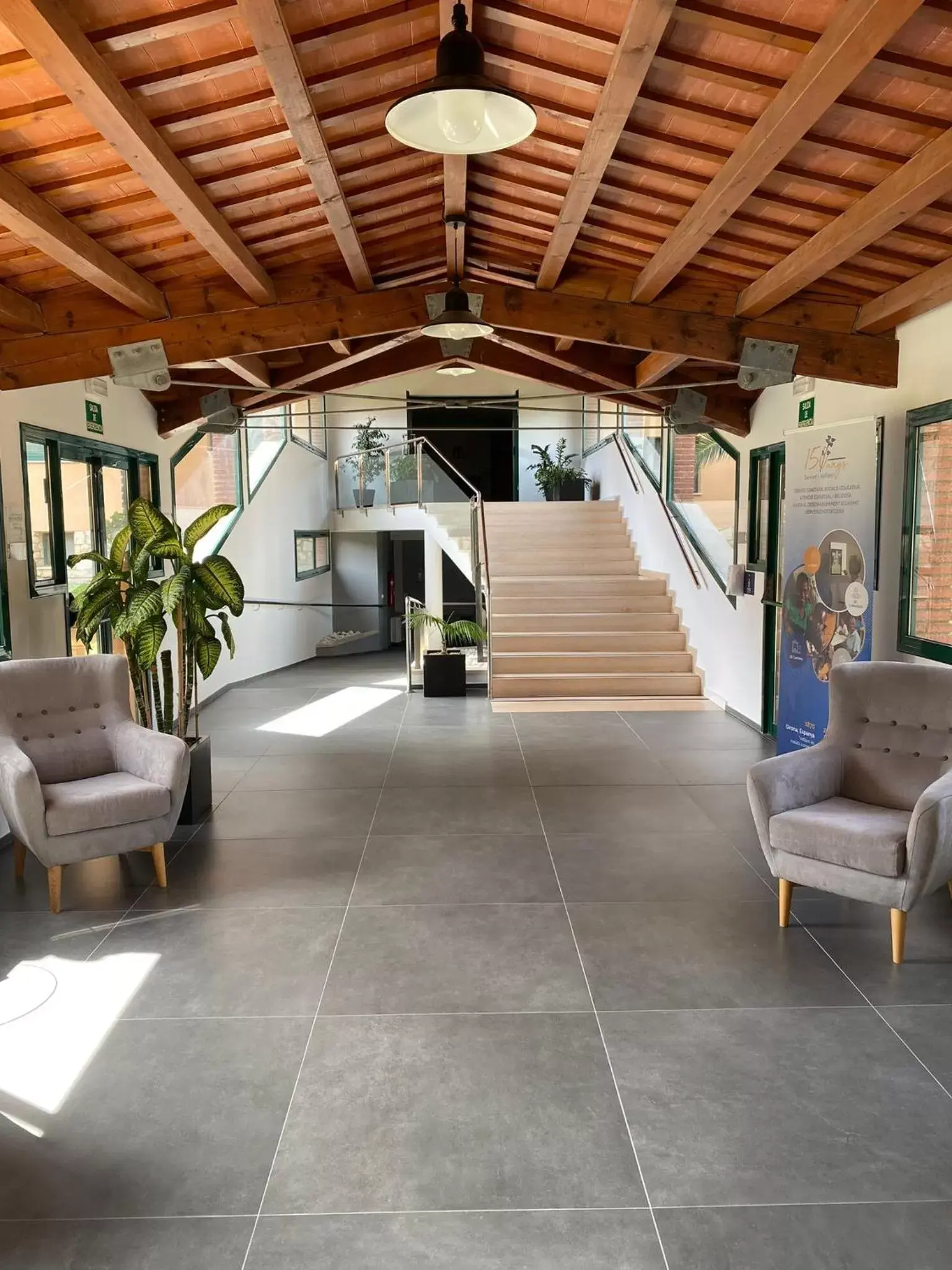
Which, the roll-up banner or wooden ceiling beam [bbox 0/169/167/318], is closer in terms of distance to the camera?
wooden ceiling beam [bbox 0/169/167/318]

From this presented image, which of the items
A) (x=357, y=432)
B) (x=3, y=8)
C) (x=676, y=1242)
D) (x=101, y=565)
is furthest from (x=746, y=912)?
(x=357, y=432)

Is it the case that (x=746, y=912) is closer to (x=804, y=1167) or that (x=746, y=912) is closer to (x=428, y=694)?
(x=804, y=1167)

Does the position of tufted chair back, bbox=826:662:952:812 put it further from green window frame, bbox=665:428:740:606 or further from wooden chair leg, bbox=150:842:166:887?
green window frame, bbox=665:428:740:606

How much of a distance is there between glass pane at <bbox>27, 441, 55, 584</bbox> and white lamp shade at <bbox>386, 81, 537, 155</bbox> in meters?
3.91

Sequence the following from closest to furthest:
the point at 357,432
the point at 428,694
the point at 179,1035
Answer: the point at 179,1035
the point at 428,694
the point at 357,432

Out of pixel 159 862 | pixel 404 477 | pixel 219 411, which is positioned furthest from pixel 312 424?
pixel 159 862

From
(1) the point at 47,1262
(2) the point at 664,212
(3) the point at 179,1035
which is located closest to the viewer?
(1) the point at 47,1262

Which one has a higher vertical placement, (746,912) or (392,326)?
(392,326)

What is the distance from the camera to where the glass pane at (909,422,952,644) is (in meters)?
4.96

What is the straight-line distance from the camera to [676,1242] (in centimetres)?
222

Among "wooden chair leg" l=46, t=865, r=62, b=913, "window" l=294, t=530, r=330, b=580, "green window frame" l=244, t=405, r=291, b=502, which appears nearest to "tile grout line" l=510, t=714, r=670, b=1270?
"wooden chair leg" l=46, t=865, r=62, b=913

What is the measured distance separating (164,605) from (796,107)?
3.67 meters

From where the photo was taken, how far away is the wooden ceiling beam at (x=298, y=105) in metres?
2.71

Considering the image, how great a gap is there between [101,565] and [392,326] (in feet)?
7.60
